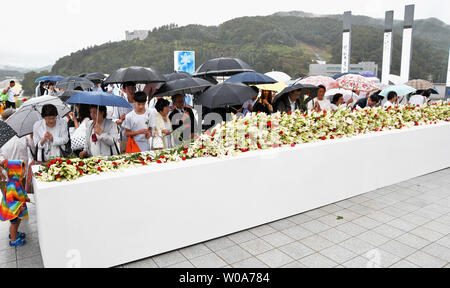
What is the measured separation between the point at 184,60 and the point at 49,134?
18.6 meters

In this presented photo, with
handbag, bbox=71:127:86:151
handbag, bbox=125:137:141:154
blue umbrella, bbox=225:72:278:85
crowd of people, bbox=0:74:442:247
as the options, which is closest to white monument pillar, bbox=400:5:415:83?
blue umbrella, bbox=225:72:278:85

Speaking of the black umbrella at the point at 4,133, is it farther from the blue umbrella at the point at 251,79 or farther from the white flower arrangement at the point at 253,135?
the blue umbrella at the point at 251,79

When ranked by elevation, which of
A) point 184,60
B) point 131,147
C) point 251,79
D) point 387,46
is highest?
point 387,46

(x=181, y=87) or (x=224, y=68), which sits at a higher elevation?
(x=224, y=68)

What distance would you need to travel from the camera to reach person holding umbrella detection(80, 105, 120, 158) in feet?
14.0

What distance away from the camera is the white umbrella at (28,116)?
13.7 ft

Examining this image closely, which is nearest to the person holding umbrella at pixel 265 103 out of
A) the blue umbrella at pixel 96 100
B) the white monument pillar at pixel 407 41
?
the blue umbrella at pixel 96 100

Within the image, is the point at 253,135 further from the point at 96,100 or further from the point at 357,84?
the point at 357,84

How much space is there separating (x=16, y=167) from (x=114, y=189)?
134cm

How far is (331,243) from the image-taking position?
12.8 feet

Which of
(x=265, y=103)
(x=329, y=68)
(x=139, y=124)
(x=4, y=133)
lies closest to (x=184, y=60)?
(x=265, y=103)

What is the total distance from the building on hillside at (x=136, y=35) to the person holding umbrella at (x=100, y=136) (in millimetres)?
54951

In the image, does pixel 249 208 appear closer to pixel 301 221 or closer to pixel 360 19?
pixel 301 221

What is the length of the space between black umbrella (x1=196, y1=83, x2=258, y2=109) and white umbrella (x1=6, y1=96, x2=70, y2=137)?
6.72 ft
